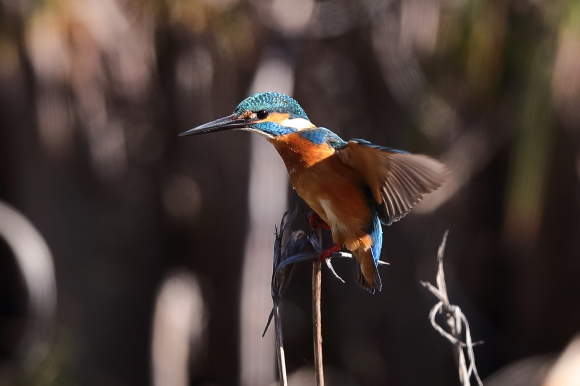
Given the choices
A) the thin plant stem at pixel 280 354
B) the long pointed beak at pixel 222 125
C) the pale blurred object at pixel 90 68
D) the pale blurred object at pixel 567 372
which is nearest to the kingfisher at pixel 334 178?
the long pointed beak at pixel 222 125

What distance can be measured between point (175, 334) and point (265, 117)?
2.25m

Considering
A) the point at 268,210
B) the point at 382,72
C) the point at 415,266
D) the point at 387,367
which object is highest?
the point at 382,72

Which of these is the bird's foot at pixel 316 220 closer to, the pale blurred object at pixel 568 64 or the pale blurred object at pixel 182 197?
the pale blurred object at pixel 568 64

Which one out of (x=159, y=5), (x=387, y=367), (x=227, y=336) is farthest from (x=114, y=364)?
(x=159, y=5)

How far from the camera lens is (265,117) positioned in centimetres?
161

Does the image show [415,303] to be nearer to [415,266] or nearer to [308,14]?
[415,266]

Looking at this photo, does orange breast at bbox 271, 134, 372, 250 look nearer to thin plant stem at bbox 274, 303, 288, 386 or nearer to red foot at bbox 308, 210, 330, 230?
red foot at bbox 308, 210, 330, 230

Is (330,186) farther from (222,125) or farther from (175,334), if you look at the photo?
(175,334)

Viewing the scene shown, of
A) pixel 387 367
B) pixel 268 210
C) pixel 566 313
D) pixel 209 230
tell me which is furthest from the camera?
pixel 209 230

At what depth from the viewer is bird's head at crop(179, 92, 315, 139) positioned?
1577 mm

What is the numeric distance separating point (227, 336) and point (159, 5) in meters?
1.93

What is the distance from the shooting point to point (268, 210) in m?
3.08

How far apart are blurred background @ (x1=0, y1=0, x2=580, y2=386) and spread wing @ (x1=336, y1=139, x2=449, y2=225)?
124cm

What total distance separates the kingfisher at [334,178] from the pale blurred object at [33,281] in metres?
1.96
